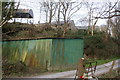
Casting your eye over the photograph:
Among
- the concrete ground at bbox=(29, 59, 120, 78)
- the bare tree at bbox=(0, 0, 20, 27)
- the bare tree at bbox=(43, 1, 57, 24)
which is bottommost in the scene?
the concrete ground at bbox=(29, 59, 120, 78)

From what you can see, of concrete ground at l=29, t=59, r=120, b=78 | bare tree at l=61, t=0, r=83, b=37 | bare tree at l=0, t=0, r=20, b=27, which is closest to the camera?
bare tree at l=0, t=0, r=20, b=27

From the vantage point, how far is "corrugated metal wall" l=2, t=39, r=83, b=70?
7.05 ft

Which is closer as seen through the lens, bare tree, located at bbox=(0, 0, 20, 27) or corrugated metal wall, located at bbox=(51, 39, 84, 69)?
bare tree, located at bbox=(0, 0, 20, 27)

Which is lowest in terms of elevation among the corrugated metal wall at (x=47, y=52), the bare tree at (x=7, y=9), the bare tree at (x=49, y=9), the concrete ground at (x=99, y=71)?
the concrete ground at (x=99, y=71)

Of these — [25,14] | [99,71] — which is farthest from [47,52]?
[99,71]

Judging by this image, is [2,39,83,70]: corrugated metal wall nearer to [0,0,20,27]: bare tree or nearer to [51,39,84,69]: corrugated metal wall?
[51,39,84,69]: corrugated metal wall

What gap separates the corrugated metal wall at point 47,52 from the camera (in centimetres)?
215

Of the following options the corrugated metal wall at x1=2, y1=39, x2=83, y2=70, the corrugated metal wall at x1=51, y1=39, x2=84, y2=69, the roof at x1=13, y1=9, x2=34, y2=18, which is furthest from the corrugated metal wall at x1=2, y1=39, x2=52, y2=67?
the roof at x1=13, y1=9, x2=34, y2=18

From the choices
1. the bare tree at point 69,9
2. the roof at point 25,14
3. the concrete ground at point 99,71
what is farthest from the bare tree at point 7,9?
the concrete ground at point 99,71

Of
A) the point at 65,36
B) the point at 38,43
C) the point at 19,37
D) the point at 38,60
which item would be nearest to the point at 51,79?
the point at 38,60

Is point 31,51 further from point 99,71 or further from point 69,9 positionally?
point 99,71

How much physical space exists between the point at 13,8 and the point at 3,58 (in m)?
0.82

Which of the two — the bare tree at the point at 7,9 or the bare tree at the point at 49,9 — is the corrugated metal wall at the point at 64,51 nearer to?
the bare tree at the point at 49,9

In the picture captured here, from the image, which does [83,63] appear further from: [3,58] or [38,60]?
[3,58]
